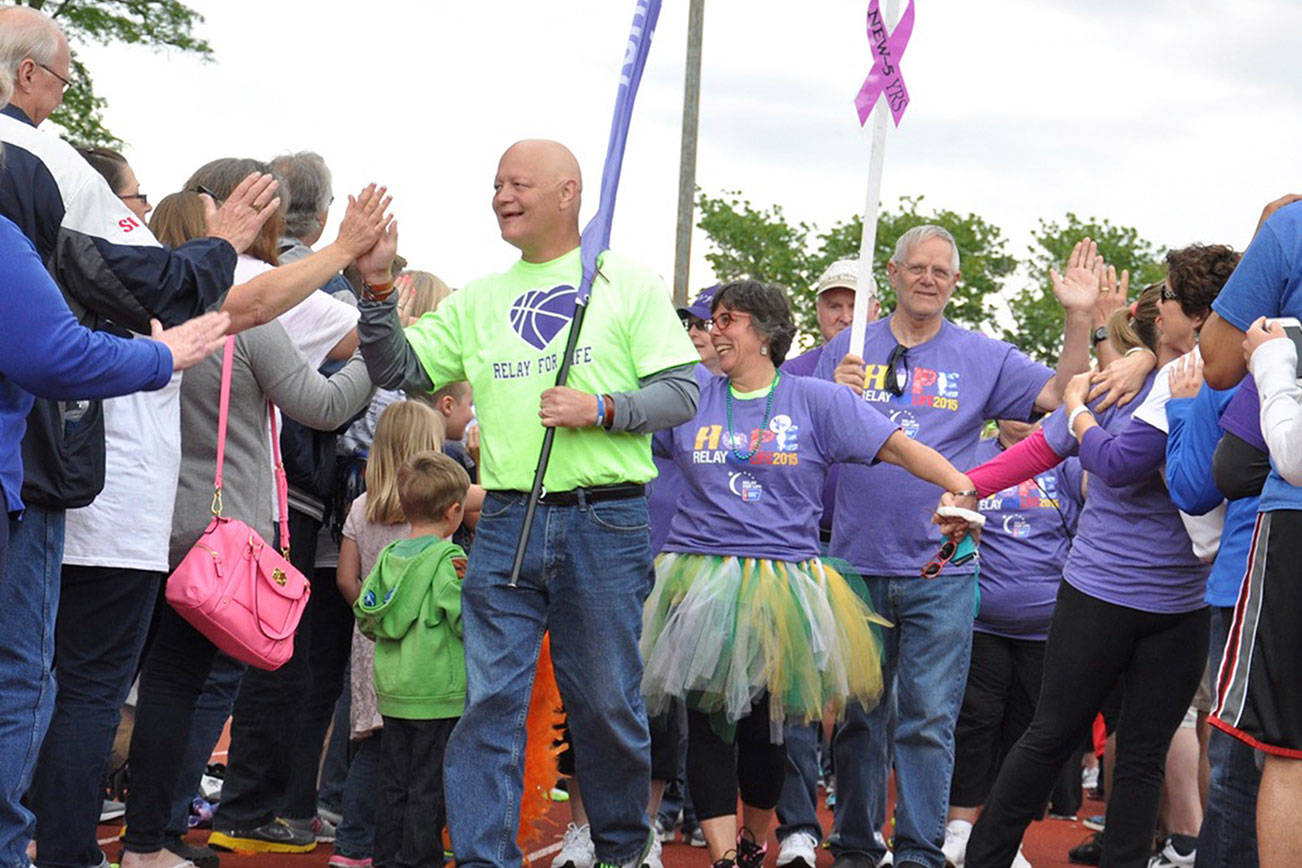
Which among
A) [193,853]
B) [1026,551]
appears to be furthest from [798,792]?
[193,853]

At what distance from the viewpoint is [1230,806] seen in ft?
15.3

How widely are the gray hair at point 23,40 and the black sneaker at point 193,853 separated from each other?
9.30 feet

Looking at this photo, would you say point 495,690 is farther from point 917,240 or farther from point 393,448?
point 917,240

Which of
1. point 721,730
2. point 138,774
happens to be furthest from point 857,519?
point 138,774

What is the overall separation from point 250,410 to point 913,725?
2.70 m

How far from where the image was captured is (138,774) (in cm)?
541

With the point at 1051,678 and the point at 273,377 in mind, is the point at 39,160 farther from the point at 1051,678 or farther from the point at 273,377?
the point at 1051,678

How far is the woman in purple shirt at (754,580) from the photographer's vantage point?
598cm

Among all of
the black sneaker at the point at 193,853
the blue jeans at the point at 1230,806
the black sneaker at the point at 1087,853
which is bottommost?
the black sneaker at the point at 1087,853

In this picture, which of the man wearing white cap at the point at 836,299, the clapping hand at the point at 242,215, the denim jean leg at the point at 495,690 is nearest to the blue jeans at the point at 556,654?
the denim jean leg at the point at 495,690

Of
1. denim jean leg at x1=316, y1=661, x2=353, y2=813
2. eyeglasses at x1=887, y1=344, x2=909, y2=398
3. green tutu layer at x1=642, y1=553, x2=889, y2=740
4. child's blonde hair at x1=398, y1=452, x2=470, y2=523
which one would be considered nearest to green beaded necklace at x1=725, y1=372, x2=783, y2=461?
green tutu layer at x1=642, y1=553, x2=889, y2=740

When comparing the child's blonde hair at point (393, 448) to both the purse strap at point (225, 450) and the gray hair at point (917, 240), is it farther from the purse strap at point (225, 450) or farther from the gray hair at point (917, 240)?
the gray hair at point (917, 240)

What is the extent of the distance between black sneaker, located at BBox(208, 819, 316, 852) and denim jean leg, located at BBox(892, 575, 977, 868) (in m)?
2.33

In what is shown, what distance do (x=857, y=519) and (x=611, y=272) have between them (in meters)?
1.72
